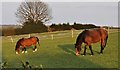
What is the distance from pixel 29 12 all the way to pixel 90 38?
109 feet

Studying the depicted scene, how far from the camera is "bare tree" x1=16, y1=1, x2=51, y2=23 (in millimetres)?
47875

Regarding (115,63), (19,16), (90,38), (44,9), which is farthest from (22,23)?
(115,63)

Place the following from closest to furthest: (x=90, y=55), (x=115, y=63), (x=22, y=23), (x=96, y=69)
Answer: (x=96, y=69) < (x=115, y=63) < (x=90, y=55) < (x=22, y=23)

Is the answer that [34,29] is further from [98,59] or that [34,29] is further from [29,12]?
[98,59]

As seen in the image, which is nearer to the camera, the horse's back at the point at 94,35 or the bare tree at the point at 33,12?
the horse's back at the point at 94,35

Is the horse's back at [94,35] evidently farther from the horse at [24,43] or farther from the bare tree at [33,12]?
the bare tree at [33,12]

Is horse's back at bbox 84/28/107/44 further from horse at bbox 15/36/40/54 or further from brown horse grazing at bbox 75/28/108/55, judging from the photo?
horse at bbox 15/36/40/54

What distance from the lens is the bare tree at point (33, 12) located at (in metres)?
47.9

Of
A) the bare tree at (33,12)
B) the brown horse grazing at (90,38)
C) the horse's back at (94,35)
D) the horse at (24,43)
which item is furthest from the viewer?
the bare tree at (33,12)

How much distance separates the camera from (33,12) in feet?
158

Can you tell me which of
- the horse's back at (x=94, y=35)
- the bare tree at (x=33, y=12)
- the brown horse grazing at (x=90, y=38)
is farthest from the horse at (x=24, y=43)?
the bare tree at (x=33, y=12)

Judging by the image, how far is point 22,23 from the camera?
4725 cm

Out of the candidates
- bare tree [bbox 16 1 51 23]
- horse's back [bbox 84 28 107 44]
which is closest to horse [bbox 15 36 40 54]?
horse's back [bbox 84 28 107 44]

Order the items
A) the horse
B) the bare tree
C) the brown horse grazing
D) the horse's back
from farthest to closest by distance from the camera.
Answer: the bare tree → the horse → the horse's back → the brown horse grazing
